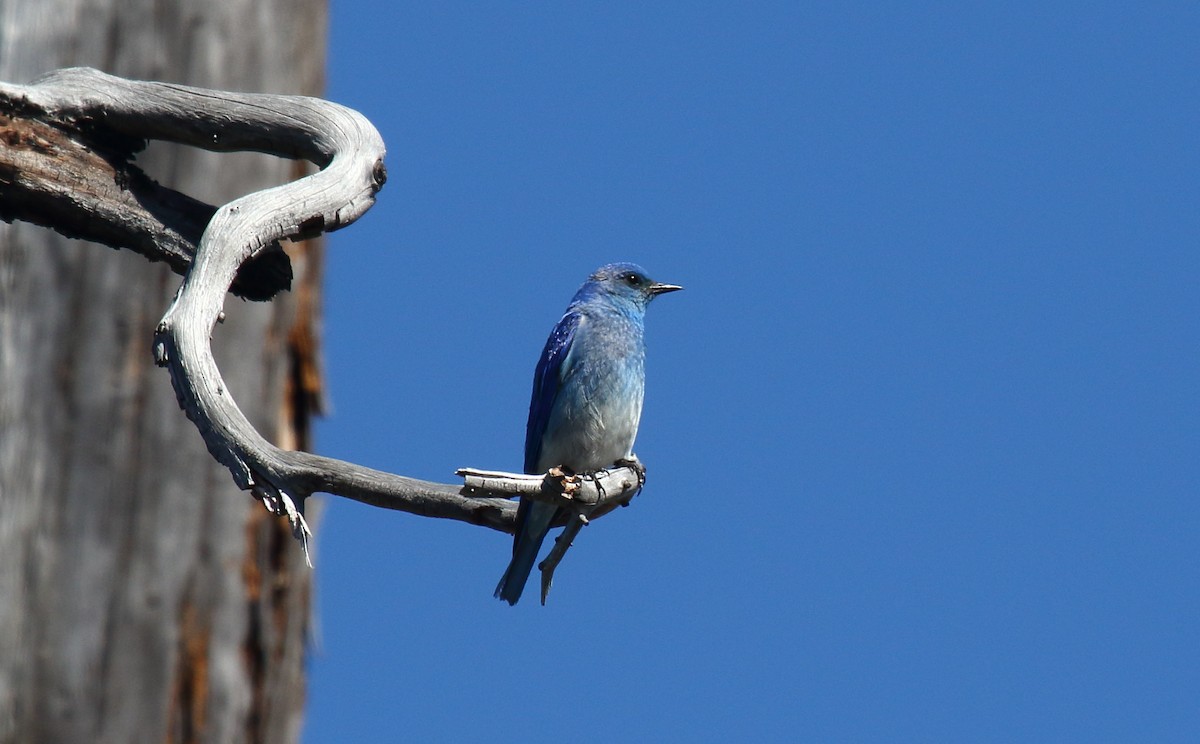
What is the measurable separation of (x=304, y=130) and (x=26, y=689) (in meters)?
1.78

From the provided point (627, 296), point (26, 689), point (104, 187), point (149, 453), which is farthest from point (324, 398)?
point (627, 296)

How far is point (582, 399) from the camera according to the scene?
662 cm

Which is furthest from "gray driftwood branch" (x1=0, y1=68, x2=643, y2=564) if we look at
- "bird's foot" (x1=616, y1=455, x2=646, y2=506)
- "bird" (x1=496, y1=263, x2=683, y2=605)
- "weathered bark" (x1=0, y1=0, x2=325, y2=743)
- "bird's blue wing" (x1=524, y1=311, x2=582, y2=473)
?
"bird's blue wing" (x1=524, y1=311, x2=582, y2=473)

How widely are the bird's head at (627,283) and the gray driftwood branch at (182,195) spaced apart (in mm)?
2562

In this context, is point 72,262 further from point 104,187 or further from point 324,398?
point 324,398

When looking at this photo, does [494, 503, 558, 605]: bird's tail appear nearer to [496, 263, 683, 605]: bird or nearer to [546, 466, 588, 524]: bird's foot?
[496, 263, 683, 605]: bird

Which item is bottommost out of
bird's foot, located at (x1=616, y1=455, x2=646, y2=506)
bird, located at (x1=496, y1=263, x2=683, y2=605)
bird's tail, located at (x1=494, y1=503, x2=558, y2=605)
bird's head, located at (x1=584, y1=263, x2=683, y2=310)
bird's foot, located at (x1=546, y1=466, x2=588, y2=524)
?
bird's tail, located at (x1=494, y1=503, x2=558, y2=605)

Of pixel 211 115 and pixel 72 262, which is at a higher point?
pixel 211 115

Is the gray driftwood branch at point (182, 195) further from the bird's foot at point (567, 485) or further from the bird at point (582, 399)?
the bird at point (582, 399)

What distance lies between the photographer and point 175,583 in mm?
4531

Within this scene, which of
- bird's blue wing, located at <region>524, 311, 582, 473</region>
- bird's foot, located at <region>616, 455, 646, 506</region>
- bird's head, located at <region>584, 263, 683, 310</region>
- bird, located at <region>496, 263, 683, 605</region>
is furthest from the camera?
bird's head, located at <region>584, 263, 683, 310</region>

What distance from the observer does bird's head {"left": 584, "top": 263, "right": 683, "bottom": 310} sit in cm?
735

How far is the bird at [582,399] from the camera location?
6.43 meters

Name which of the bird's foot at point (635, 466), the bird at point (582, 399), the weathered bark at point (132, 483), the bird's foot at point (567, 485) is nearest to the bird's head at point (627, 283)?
the bird at point (582, 399)
